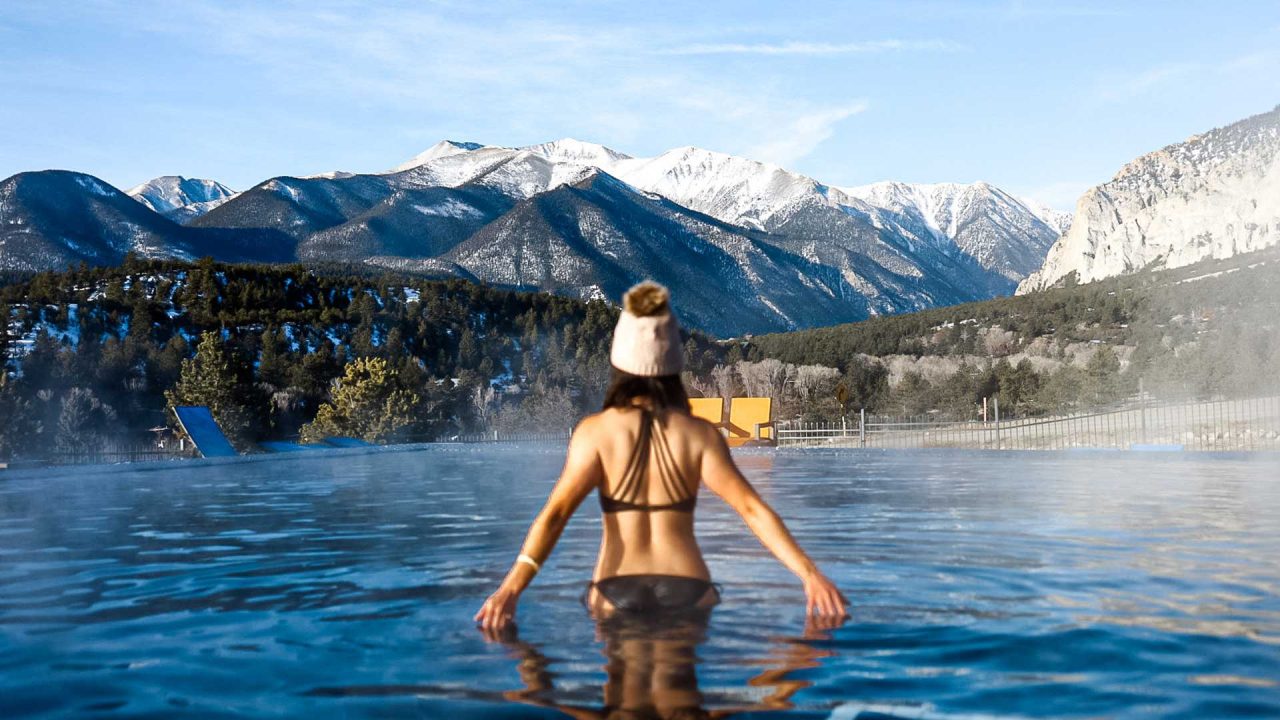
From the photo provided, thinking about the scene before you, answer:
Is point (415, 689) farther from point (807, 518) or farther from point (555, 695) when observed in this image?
point (807, 518)

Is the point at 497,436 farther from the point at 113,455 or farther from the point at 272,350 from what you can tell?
the point at 113,455

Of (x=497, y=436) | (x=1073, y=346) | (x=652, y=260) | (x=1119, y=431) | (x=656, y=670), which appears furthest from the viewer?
(x=652, y=260)

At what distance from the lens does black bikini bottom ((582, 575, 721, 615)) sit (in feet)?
13.7

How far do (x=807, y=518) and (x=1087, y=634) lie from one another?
5.94 m

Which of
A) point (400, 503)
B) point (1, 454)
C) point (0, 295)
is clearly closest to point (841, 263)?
point (0, 295)

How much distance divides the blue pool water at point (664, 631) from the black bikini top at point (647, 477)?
1.72 feet

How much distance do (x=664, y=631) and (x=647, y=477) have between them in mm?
688

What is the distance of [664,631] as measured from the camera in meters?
4.37

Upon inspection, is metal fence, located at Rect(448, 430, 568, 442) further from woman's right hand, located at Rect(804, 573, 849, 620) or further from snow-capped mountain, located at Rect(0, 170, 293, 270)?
snow-capped mountain, located at Rect(0, 170, 293, 270)

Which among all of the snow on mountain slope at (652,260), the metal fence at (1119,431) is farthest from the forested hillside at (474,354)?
the snow on mountain slope at (652,260)

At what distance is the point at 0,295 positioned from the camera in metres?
59.8

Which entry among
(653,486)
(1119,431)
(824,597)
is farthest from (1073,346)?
(653,486)

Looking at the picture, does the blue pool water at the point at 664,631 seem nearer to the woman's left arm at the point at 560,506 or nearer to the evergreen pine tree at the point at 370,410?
the woman's left arm at the point at 560,506

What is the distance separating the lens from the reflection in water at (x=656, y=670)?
3.37 metres
